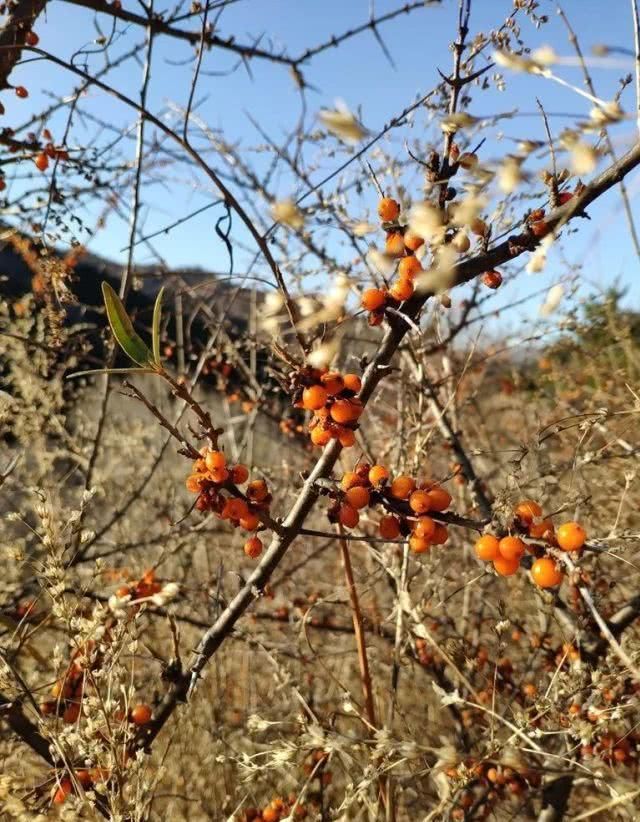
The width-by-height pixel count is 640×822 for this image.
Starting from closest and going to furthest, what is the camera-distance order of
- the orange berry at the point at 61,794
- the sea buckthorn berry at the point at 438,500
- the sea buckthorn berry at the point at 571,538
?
the sea buckthorn berry at the point at 571,538, the sea buckthorn berry at the point at 438,500, the orange berry at the point at 61,794

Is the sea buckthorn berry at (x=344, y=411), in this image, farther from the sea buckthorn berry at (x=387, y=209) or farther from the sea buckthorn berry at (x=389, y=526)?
the sea buckthorn berry at (x=387, y=209)

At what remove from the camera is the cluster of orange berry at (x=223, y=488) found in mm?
1024

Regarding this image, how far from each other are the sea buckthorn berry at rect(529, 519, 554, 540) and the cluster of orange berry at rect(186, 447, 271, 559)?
0.48 m

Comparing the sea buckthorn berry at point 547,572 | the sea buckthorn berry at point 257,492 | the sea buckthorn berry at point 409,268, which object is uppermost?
the sea buckthorn berry at point 409,268

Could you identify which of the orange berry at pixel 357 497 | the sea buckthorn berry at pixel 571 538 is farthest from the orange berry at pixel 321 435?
the sea buckthorn berry at pixel 571 538

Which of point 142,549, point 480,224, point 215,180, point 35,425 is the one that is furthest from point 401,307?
point 142,549

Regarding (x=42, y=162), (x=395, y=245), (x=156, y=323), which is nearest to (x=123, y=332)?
(x=156, y=323)

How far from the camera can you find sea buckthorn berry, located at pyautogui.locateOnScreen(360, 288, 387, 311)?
0.99 m

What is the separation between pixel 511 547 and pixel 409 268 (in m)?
0.50

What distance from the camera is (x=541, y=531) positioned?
3.34 ft

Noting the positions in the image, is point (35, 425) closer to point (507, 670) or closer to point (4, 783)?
point (4, 783)

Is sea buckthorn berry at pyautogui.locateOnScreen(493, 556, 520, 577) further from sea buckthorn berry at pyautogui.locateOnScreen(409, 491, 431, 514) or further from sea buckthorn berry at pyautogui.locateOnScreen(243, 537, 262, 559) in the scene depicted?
sea buckthorn berry at pyautogui.locateOnScreen(243, 537, 262, 559)

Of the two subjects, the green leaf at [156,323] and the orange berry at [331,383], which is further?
the orange berry at [331,383]

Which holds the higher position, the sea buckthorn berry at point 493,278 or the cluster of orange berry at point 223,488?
the sea buckthorn berry at point 493,278
